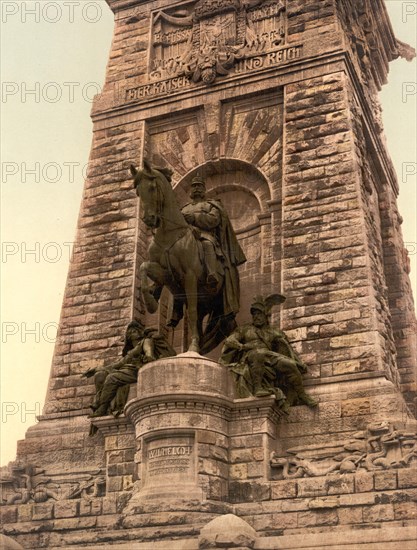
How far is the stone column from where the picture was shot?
1598 cm

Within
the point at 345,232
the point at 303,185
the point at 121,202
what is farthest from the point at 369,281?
the point at 121,202

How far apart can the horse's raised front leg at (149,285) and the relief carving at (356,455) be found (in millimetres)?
3718

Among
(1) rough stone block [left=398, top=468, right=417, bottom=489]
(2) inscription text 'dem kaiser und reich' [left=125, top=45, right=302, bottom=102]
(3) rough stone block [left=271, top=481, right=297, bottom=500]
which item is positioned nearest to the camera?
(1) rough stone block [left=398, top=468, right=417, bottom=489]

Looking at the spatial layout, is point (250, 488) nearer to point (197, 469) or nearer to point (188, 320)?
point (197, 469)

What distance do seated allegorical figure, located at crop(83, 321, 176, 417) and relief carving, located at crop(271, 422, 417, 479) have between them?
3.04 m

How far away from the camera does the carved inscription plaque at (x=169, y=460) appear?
52.6ft

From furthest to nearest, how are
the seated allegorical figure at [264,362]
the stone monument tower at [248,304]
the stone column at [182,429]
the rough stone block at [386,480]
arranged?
the seated allegorical figure at [264,362]
the stone column at [182,429]
the stone monument tower at [248,304]
the rough stone block at [386,480]

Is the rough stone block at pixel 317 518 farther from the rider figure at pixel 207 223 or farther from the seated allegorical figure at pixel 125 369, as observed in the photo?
the rider figure at pixel 207 223

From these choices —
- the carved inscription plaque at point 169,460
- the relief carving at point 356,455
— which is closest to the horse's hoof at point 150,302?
the carved inscription plaque at point 169,460

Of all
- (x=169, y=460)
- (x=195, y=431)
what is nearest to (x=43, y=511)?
(x=169, y=460)

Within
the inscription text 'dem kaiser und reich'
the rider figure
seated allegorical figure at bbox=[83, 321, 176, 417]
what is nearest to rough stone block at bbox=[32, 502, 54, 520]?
seated allegorical figure at bbox=[83, 321, 176, 417]

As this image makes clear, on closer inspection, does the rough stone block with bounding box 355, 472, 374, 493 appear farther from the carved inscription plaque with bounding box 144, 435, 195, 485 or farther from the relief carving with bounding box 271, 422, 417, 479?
the carved inscription plaque with bounding box 144, 435, 195, 485

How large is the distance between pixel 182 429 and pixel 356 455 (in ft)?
9.43

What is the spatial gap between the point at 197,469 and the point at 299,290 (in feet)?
14.4
